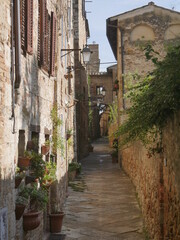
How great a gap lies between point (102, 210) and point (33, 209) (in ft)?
16.6

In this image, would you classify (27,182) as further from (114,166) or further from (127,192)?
(114,166)

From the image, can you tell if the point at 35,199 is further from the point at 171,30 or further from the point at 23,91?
the point at 171,30

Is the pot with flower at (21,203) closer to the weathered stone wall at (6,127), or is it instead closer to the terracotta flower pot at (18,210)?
the terracotta flower pot at (18,210)

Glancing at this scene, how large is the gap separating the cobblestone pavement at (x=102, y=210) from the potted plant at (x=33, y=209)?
2.41 meters

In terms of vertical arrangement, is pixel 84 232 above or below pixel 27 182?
below

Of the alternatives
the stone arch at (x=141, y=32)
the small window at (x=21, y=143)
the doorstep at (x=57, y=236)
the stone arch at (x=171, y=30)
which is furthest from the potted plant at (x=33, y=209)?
the stone arch at (x=171, y=30)

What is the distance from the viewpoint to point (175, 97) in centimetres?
449

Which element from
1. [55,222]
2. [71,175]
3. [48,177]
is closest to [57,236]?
[55,222]

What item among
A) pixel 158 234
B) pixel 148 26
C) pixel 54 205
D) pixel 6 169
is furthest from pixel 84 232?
pixel 148 26

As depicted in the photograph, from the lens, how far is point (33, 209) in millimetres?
6230

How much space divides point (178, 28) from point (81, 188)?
9447 millimetres

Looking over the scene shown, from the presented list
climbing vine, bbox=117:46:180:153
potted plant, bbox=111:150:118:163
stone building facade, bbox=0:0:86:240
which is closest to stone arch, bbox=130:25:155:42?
potted plant, bbox=111:150:118:163

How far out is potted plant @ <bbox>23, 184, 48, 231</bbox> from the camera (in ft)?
18.4

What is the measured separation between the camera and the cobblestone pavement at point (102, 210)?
8723 millimetres
